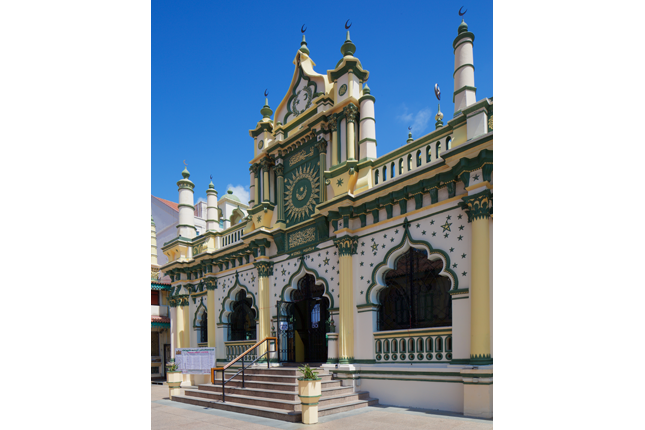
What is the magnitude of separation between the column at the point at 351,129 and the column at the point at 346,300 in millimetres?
2637

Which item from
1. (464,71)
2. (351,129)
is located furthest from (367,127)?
(464,71)

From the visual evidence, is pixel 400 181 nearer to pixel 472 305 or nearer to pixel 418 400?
pixel 472 305

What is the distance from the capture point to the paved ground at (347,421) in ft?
24.9

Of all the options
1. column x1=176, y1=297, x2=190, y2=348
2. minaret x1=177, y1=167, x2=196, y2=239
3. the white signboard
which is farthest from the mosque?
minaret x1=177, y1=167, x2=196, y2=239

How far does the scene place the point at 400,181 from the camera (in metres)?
10.2

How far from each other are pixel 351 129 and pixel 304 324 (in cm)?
691

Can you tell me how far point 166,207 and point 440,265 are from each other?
2654 centimetres

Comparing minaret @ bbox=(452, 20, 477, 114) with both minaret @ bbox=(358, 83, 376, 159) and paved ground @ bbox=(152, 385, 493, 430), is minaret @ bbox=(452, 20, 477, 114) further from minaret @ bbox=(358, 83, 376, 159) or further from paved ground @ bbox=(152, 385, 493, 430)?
paved ground @ bbox=(152, 385, 493, 430)

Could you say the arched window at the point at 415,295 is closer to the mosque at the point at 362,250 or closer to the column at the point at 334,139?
the mosque at the point at 362,250

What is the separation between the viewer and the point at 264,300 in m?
14.1

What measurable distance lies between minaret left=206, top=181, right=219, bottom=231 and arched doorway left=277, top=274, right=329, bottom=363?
5950 millimetres

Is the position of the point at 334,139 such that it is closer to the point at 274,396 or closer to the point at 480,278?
the point at 480,278

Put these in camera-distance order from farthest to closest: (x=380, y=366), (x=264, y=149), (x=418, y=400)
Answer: (x=264, y=149)
(x=380, y=366)
(x=418, y=400)

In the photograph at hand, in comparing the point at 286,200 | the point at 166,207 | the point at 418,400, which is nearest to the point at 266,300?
the point at 286,200
